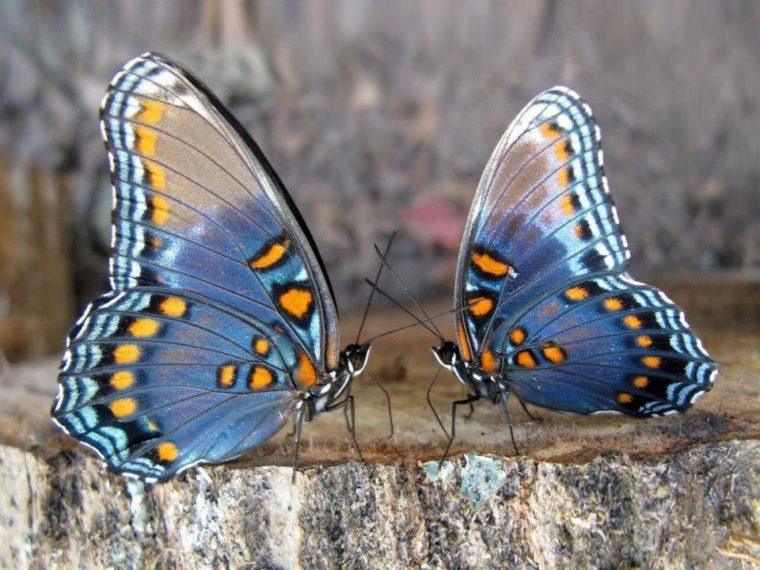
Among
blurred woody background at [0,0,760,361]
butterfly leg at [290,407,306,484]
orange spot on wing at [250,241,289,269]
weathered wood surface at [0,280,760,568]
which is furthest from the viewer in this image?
blurred woody background at [0,0,760,361]

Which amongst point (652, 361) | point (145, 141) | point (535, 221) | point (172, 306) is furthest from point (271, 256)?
point (652, 361)

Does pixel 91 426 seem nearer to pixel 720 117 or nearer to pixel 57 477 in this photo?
pixel 57 477

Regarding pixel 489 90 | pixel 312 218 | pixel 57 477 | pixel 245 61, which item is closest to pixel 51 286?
pixel 312 218

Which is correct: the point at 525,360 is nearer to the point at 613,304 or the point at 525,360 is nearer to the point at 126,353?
the point at 613,304

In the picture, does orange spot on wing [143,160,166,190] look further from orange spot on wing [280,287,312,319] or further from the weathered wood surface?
the weathered wood surface

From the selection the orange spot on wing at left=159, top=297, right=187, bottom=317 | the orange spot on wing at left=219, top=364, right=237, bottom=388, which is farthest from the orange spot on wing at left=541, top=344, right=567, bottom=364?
the orange spot on wing at left=159, top=297, right=187, bottom=317

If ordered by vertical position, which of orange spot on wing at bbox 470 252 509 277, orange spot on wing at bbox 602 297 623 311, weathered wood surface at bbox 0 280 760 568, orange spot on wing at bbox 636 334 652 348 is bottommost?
weathered wood surface at bbox 0 280 760 568
